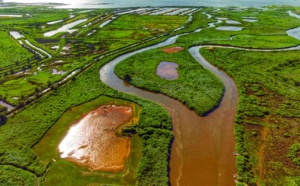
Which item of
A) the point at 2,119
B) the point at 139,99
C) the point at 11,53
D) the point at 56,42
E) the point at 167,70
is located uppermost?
the point at 56,42

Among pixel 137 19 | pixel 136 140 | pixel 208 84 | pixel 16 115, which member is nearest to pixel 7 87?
pixel 16 115

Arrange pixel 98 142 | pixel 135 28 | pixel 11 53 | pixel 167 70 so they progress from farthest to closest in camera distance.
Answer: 1. pixel 135 28
2. pixel 11 53
3. pixel 167 70
4. pixel 98 142

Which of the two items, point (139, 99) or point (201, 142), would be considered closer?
point (201, 142)

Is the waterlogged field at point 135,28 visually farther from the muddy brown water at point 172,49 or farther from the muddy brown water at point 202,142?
the muddy brown water at point 202,142

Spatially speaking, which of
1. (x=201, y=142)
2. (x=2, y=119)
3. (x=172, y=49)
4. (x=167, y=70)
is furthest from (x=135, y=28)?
(x=201, y=142)

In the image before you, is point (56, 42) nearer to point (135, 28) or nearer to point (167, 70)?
point (135, 28)

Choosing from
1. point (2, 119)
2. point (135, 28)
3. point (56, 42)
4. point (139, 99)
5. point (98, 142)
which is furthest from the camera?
point (135, 28)

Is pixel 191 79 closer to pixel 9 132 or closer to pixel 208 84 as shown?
pixel 208 84

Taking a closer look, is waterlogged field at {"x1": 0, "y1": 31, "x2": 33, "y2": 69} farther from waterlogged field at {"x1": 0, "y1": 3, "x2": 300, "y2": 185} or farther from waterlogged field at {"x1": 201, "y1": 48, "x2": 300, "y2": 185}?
waterlogged field at {"x1": 201, "y1": 48, "x2": 300, "y2": 185}

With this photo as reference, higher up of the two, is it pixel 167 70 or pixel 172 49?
pixel 172 49
